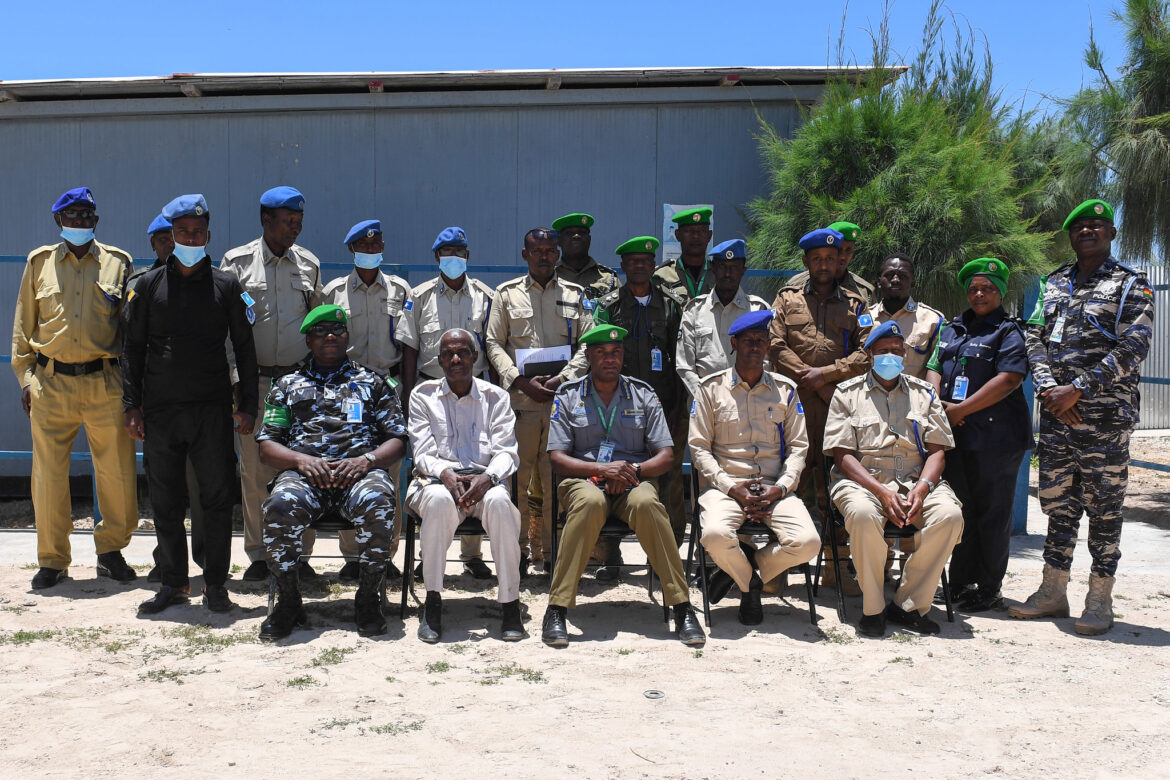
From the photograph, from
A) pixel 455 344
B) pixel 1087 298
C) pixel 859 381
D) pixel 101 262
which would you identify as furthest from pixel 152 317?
pixel 1087 298

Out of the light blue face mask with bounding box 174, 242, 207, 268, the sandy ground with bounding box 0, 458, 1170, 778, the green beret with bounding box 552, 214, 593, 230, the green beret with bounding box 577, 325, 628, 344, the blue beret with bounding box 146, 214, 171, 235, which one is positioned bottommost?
the sandy ground with bounding box 0, 458, 1170, 778

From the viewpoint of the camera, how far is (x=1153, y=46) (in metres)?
8.73

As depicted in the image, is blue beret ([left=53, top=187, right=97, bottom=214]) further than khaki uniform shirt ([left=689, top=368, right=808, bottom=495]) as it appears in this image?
Yes

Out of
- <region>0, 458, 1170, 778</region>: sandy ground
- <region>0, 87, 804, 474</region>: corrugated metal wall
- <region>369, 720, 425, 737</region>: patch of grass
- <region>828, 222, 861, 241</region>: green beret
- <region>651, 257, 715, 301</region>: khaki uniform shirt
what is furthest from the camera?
<region>0, 87, 804, 474</region>: corrugated metal wall

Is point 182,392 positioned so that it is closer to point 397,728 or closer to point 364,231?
point 364,231

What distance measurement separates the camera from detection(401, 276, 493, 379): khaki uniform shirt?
6008 mm

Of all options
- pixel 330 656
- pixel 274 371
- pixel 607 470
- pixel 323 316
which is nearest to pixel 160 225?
pixel 274 371

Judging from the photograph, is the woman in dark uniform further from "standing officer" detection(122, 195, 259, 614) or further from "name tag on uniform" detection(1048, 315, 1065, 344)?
"standing officer" detection(122, 195, 259, 614)

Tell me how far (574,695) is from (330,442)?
2133mm

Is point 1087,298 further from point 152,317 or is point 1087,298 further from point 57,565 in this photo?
point 57,565

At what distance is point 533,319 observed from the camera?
19.8 ft

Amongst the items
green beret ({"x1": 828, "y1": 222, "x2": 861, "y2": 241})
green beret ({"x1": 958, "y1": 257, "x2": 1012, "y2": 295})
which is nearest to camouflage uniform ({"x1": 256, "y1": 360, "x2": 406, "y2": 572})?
green beret ({"x1": 828, "y1": 222, "x2": 861, "y2": 241})

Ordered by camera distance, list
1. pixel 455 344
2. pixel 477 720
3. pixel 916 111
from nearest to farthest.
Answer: pixel 477 720 < pixel 455 344 < pixel 916 111

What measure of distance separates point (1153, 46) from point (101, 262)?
9.41m
